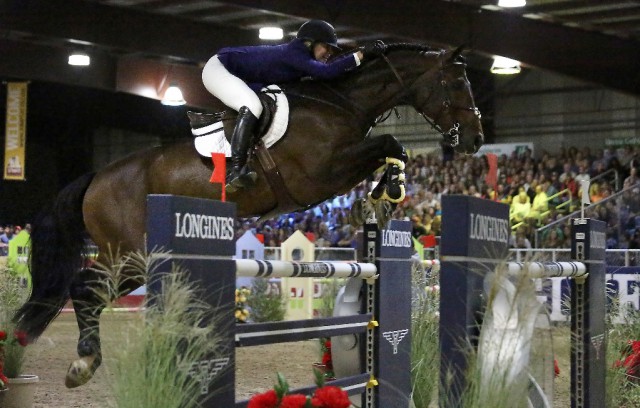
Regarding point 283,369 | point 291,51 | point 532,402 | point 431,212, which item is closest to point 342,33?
point 431,212

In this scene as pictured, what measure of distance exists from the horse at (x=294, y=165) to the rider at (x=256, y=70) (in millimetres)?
128

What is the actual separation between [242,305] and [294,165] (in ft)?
19.5

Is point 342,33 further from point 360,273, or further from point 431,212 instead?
point 360,273

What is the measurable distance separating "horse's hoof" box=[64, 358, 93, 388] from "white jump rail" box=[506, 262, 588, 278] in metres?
2.03

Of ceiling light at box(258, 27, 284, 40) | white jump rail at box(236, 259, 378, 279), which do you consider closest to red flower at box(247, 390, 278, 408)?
white jump rail at box(236, 259, 378, 279)

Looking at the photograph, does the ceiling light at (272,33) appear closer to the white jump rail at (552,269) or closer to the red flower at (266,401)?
the white jump rail at (552,269)

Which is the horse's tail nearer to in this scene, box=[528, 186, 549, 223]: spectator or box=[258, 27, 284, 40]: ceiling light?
box=[258, 27, 284, 40]: ceiling light

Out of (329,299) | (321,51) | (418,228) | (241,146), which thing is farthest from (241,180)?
(418,228)

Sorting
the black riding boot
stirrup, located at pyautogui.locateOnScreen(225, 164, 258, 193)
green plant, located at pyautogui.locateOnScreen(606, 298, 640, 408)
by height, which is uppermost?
the black riding boot

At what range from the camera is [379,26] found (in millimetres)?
12766

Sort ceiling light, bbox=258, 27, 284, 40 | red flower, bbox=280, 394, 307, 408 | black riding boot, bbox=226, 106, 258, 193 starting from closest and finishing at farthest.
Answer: red flower, bbox=280, 394, 307, 408, black riding boot, bbox=226, 106, 258, 193, ceiling light, bbox=258, 27, 284, 40

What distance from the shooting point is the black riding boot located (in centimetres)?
468

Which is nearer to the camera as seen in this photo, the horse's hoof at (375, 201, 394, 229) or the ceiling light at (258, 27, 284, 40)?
the horse's hoof at (375, 201, 394, 229)

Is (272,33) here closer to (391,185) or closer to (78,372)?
(391,185)
